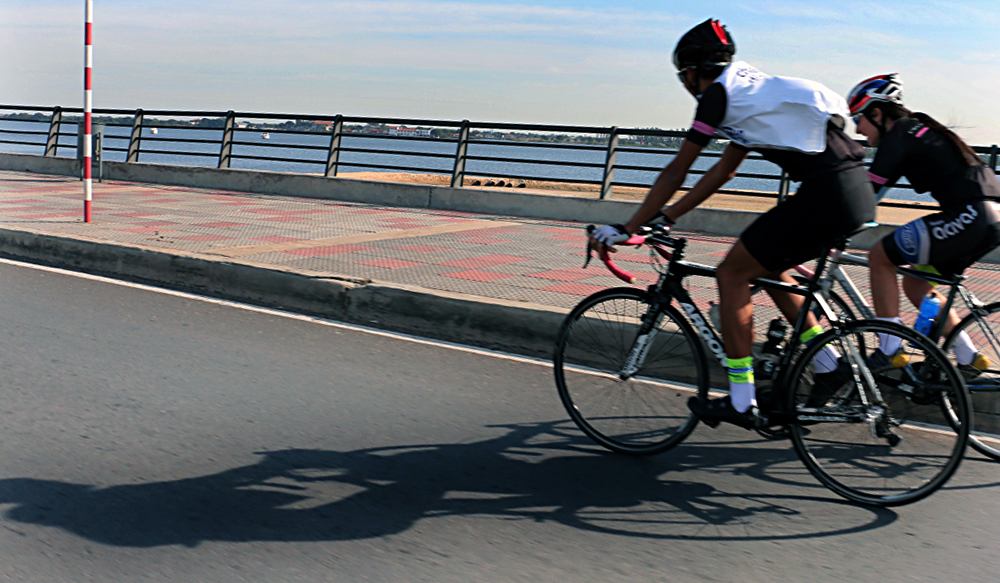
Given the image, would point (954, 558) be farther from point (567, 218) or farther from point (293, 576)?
point (567, 218)

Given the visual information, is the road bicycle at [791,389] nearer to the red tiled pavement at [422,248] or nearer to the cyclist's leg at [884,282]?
the cyclist's leg at [884,282]


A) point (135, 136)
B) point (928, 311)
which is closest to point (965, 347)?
point (928, 311)

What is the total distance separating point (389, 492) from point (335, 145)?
599 inches

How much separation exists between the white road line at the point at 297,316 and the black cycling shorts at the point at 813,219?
7.98 feet

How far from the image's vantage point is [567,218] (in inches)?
592

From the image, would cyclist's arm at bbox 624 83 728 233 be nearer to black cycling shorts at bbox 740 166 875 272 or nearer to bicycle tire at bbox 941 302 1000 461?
black cycling shorts at bbox 740 166 875 272

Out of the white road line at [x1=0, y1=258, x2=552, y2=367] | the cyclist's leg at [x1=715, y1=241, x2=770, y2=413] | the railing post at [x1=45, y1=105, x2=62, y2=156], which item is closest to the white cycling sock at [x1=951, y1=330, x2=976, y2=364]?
Result: the cyclist's leg at [x1=715, y1=241, x2=770, y2=413]

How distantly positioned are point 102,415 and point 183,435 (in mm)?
553

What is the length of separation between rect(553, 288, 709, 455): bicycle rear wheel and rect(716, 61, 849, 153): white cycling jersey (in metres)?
0.97

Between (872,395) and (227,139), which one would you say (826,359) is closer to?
(872,395)

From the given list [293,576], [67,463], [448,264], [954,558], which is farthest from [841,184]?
[448,264]

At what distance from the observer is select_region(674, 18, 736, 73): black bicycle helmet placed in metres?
3.76

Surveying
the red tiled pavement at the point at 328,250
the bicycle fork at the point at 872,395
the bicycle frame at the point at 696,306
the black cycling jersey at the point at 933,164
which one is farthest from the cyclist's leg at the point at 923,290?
the red tiled pavement at the point at 328,250

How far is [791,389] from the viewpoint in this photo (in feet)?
12.7
